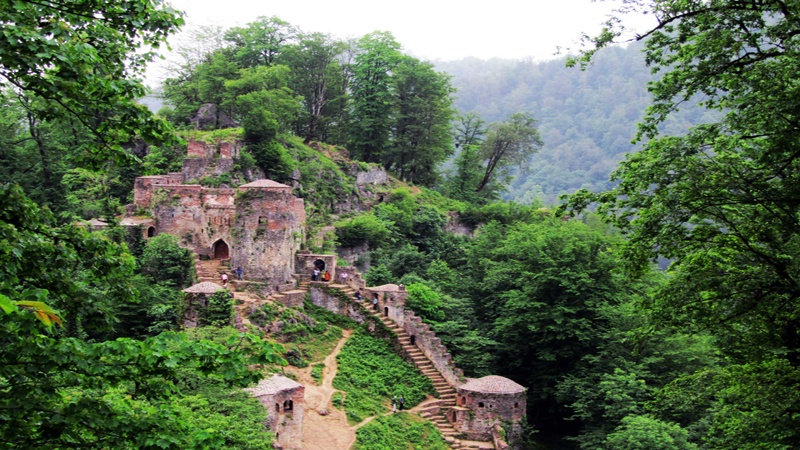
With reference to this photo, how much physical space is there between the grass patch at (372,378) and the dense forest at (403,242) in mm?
109

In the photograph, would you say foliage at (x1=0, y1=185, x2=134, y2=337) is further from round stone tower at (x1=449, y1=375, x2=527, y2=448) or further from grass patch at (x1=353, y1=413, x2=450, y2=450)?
Answer: round stone tower at (x1=449, y1=375, x2=527, y2=448)

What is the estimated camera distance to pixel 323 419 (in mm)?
20375

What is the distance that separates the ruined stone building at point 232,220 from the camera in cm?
2466

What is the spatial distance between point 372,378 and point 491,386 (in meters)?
4.37

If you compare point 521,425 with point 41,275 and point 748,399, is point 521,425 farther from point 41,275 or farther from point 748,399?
point 41,275

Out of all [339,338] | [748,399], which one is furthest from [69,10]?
[339,338]

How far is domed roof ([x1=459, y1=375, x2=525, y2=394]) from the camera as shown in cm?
2422

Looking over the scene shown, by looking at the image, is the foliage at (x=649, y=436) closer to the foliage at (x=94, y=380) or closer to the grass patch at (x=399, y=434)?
the grass patch at (x=399, y=434)

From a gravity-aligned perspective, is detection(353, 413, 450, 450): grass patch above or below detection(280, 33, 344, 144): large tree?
below

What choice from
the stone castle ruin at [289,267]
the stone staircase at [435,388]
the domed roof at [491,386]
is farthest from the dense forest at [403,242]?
the domed roof at [491,386]

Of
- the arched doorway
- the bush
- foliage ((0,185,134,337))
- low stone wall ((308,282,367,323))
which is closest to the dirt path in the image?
low stone wall ((308,282,367,323))

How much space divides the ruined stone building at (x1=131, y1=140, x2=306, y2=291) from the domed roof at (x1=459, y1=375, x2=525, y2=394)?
776 centimetres

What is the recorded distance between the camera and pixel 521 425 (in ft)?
80.2

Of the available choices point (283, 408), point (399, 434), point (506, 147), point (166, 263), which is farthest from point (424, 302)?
point (506, 147)
